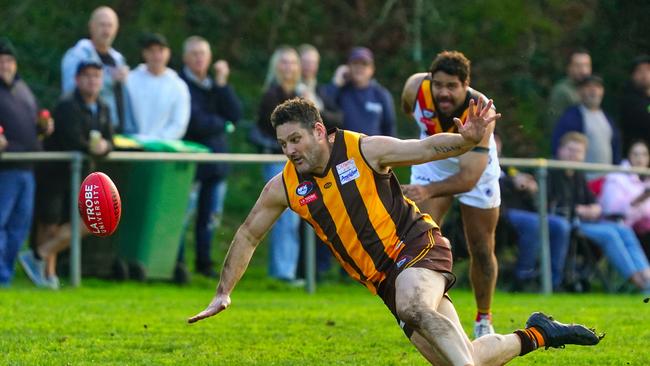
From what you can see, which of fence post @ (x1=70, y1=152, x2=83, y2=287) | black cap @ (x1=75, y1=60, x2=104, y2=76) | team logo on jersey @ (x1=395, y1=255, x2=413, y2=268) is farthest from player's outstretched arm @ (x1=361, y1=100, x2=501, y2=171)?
black cap @ (x1=75, y1=60, x2=104, y2=76)

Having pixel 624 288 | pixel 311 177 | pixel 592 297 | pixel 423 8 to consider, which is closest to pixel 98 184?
pixel 311 177

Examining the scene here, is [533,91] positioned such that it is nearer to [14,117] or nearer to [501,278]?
[501,278]

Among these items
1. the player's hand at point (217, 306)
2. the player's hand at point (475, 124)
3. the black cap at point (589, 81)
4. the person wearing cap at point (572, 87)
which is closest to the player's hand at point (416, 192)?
the player's hand at point (475, 124)

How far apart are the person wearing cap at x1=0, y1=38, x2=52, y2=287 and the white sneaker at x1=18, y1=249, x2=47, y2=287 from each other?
0.19 metres

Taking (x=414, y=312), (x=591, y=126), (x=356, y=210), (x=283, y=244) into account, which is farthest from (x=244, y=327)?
(x=591, y=126)

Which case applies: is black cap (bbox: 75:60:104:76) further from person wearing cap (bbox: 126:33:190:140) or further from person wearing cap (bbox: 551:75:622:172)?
person wearing cap (bbox: 551:75:622:172)

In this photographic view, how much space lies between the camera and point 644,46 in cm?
2030

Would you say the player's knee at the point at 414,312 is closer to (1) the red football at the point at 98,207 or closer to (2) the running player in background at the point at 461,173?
(2) the running player in background at the point at 461,173

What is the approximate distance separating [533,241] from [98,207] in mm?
7275

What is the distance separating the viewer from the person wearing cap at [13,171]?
13453 millimetres

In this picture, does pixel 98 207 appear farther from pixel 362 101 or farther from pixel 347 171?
pixel 362 101

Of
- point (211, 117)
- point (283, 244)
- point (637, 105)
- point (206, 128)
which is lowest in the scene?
point (283, 244)

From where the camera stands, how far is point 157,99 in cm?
1458

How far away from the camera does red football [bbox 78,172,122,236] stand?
29.0 ft
